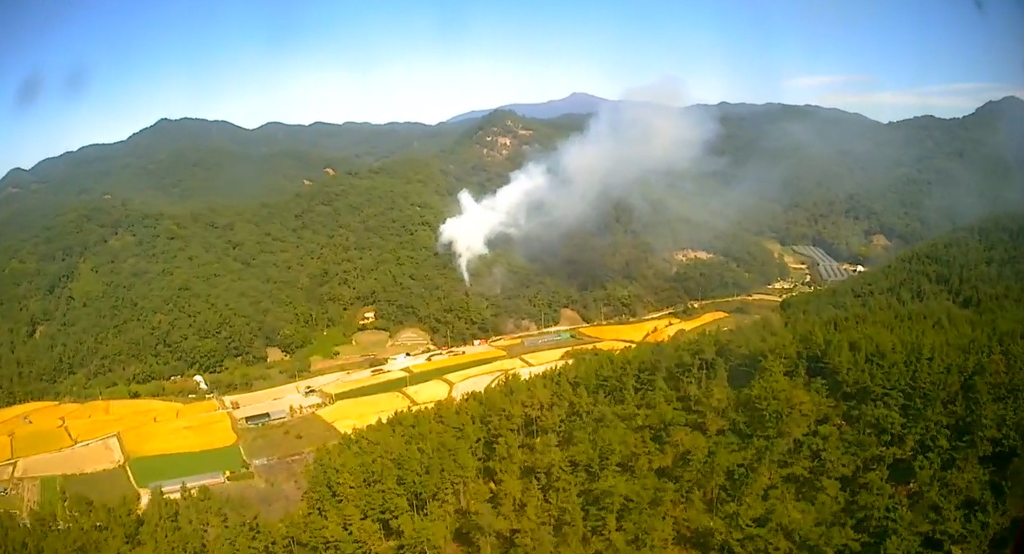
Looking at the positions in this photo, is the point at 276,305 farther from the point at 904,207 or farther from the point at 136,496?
the point at 904,207

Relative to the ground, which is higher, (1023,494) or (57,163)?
(57,163)

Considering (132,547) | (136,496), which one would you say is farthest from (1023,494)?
(136,496)

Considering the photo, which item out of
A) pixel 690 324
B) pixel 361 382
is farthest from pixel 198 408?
pixel 690 324

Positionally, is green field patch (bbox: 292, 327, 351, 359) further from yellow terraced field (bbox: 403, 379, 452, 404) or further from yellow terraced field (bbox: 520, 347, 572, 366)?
yellow terraced field (bbox: 520, 347, 572, 366)

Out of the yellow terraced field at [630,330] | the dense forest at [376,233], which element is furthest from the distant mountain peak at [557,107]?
the yellow terraced field at [630,330]

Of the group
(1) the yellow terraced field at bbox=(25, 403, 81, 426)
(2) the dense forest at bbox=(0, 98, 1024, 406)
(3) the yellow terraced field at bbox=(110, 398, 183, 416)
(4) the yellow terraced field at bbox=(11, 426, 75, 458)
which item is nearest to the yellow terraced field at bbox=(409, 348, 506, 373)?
(2) the dense forest at bbox=(0, 98, 1024, 406)

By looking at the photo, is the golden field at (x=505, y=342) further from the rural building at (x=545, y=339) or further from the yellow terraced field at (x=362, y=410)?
the yellow terraced field at (x=362, y=410)
